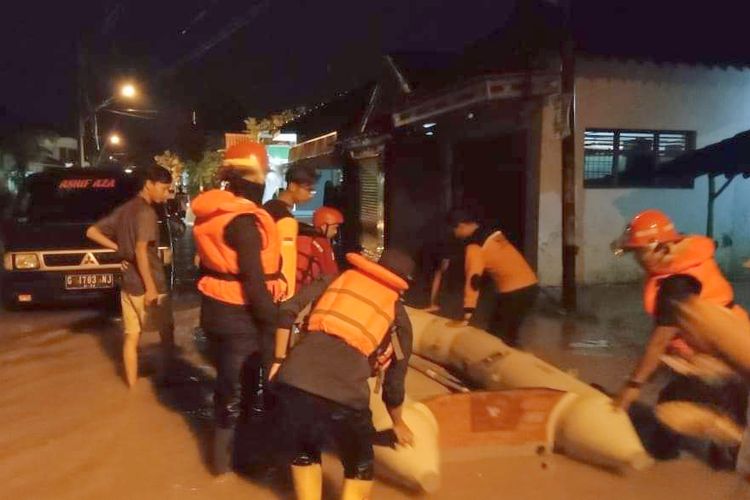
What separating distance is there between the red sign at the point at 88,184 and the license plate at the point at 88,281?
174 centimetres

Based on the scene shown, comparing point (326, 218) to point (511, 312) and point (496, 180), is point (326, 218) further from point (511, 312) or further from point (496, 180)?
point (496, 180)

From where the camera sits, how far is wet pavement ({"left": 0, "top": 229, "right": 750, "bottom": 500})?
17.1 feet

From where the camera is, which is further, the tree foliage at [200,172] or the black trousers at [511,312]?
the tree foliage at [200,172]

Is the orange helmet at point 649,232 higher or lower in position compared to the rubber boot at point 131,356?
higher

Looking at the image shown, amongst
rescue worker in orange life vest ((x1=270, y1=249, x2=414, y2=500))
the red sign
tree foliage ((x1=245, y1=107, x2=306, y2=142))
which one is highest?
tree foliage ((x1=245, y1=107, x2=306, y2=142))

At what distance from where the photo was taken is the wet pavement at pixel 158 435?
5.21 metres

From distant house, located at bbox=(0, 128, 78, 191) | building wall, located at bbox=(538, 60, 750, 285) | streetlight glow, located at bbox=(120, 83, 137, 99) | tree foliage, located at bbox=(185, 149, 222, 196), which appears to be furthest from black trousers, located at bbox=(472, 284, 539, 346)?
distant house, located at bbox=(0, 128, 78, 191)

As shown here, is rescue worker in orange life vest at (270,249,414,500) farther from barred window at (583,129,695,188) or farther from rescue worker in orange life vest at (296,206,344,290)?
barred window at (583,129,695,188)

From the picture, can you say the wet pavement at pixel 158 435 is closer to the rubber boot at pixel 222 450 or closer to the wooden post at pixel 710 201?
the rubber boot at pixel 222 450

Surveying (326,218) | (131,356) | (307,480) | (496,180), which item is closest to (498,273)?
(326,218)

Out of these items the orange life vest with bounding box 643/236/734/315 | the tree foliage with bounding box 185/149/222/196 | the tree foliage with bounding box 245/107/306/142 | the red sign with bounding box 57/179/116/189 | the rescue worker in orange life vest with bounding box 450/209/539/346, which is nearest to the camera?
the orange life vest with bounding box 643/236/734/315

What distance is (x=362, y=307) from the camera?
390 cm

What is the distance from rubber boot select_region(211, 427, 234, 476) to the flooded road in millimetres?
80

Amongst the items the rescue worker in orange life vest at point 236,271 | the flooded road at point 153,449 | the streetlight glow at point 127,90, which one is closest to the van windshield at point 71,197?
the flooded road at point 153,449
